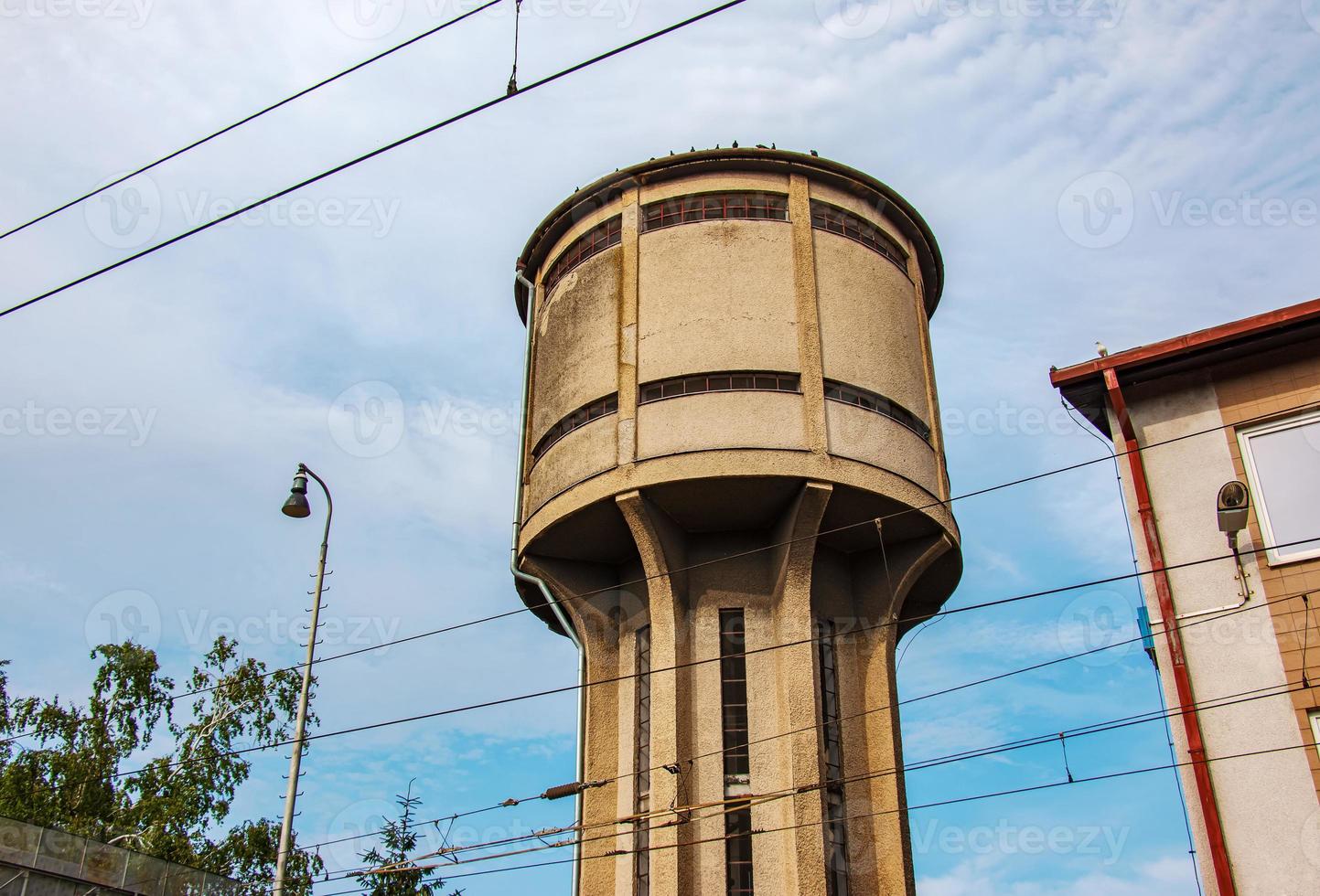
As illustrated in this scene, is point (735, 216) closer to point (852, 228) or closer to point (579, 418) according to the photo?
point (852, 228)

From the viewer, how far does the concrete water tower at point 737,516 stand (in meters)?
16.8

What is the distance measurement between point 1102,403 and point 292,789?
1202cm

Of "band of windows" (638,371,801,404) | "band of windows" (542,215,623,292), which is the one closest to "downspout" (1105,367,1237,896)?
"band of windows" (638,371,801,404)

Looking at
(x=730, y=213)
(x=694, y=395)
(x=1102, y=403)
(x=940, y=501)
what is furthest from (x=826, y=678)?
(x=730, y=213)

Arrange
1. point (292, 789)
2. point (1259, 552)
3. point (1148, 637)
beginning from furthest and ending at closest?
point (292, 789)
point (1148, 637)
point (1259, 552)

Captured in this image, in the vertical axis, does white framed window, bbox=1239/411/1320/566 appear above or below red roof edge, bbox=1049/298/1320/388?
below

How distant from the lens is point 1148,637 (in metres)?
13.0

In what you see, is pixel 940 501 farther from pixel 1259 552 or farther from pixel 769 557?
pixel 1259 552

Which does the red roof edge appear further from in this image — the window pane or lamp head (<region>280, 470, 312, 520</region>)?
lamp head (<region>280, 470, 312, 520</region>)

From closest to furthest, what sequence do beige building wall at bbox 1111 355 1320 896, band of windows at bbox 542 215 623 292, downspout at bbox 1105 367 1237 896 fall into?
1. beige building wall at bbox 1111 355 1320 896
2. downspout at bbox 1105 367 1237 896
3. band of windows at bbox 542 215 623 292

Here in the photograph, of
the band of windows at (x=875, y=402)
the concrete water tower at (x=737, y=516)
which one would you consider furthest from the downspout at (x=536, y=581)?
the band of windows at (x=875, y=402)

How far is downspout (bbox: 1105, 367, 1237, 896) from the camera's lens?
11.0 metres

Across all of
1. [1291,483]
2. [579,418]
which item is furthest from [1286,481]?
[579,418]

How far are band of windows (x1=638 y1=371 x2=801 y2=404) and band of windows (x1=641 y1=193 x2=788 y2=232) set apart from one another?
3119 millimetres
